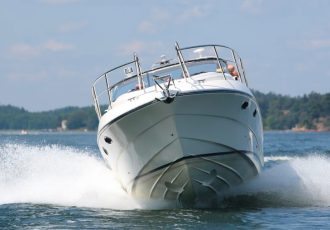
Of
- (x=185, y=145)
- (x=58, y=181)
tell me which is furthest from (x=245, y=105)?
(x=58, y=181)

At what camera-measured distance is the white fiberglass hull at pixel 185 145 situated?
49.7 feet

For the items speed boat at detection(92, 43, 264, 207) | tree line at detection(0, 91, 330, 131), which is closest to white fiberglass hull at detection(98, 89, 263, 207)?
speed boat at detection(92, 43, 264, 207)

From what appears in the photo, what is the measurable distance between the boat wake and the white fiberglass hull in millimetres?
927

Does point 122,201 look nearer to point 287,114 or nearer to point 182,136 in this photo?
point 182,136

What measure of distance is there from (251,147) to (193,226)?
113 inches

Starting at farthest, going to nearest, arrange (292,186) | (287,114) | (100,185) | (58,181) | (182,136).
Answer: (287,114) < (58,181) < (100,185) < (292,186) < (182,136)

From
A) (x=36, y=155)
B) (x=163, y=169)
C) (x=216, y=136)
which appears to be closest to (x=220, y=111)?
(x=216, y=136)

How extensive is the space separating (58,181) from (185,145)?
21.1 feet

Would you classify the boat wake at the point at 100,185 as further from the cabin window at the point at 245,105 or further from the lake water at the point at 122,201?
the cabin window at the point at 245,105

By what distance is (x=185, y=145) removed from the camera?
1537cm

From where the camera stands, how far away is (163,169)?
1577 centimetres

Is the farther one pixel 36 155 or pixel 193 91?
pixel 36 155

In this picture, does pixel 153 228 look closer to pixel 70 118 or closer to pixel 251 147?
pixel 251 147

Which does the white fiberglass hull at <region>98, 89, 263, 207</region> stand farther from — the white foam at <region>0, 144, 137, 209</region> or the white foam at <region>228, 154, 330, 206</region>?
the white foam at <region>0, 144, 137, 209</region>
